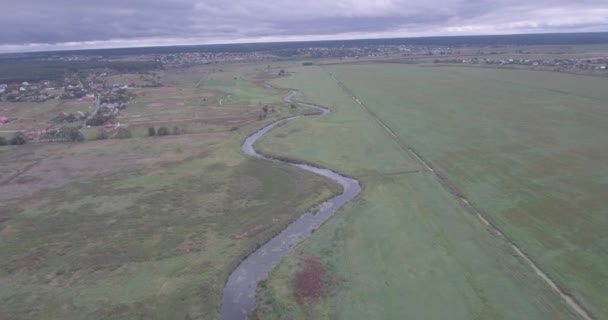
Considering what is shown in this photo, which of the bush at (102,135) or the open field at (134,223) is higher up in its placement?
the bush at (102,135)

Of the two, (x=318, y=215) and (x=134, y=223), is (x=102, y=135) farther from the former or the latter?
(x=318, y=215)

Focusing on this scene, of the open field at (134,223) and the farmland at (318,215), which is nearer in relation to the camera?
the farmland at (318,215)

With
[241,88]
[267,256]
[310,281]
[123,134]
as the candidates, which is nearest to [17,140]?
[123,134]

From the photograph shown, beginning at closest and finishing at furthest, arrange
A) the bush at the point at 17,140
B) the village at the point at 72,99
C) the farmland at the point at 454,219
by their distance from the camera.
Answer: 1. the farmland at the point at 454,219
2. the bush at the point at 17,140
3. the village at the point at 72,99

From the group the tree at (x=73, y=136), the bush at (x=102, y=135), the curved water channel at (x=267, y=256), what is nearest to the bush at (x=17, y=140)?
the tree at (x=73, y=136)

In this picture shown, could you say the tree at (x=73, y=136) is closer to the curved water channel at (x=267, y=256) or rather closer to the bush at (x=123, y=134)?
the bush at (x=123, y=134)

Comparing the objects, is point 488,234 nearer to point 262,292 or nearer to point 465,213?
point 465,213

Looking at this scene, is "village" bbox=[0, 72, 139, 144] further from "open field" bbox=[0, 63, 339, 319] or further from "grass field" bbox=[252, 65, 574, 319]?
"grass field" bbox=[252, 65, 574, 319]
